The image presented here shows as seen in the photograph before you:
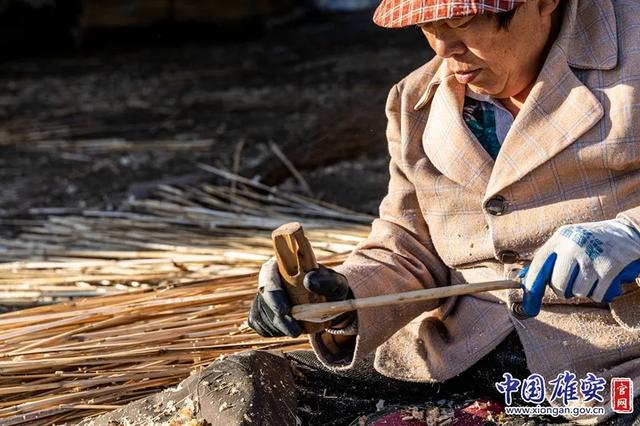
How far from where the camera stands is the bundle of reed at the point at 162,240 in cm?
352

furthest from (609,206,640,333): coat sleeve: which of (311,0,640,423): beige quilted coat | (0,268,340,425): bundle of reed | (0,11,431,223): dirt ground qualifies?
(0,11,431,223): dirt ground

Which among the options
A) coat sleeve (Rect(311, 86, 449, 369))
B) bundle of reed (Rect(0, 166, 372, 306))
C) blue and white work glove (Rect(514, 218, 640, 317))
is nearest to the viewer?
blue and white work glove (Rect(514, 218, 640, 317))

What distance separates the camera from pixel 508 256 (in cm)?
224

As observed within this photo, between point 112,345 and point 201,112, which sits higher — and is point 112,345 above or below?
above

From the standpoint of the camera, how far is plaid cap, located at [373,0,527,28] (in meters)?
2.00

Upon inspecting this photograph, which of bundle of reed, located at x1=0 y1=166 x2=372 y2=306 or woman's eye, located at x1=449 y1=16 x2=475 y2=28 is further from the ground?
woman's eye, located at x1=449 y1=16 x2=475 y2=28

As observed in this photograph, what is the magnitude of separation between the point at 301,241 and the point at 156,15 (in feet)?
26.1

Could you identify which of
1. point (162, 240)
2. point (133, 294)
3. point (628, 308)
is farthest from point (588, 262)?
point (162, 240)

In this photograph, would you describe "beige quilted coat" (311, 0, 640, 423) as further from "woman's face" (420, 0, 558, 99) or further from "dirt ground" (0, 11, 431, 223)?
"dirt ground" (0, 11, 431, 223)

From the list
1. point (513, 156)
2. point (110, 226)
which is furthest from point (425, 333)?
point (110, 226)

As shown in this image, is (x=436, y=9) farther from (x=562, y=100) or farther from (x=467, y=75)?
(x=562, y=100)

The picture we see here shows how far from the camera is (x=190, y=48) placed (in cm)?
918

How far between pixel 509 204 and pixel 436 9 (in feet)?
1.39

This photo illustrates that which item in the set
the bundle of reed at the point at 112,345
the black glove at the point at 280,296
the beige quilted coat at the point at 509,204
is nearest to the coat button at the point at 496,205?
the beige quilted coat at the point at 509,204
